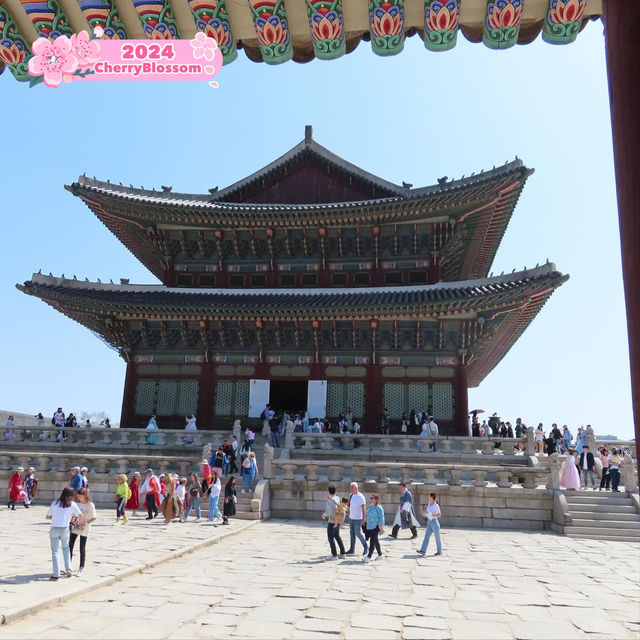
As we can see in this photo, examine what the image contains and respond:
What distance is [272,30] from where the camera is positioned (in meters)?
4.29

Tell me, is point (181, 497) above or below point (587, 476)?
below

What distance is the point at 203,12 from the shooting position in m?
4.18

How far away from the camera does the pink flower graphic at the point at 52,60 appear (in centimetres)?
422

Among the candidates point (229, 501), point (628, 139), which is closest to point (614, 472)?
point (229, 501)

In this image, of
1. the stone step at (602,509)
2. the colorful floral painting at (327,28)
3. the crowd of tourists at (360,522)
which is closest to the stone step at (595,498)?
the stone step at (602,509)

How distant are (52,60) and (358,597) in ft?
27.7

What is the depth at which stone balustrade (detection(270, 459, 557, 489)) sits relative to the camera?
17.4 metres

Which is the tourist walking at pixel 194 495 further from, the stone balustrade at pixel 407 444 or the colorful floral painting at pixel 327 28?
the colorful floral painting at pixel 327 28

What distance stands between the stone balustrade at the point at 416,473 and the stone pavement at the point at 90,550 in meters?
2.78

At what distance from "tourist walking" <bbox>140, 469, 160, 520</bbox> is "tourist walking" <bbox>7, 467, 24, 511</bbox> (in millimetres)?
4203

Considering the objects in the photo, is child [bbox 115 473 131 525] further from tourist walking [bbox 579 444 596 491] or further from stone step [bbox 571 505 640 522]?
tourist walking [bbox 579 444 596 491]

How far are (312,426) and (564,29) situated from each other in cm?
2117

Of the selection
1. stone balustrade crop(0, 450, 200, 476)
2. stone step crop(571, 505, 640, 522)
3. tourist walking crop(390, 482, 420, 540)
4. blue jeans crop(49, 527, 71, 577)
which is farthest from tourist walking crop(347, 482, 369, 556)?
stone step crop(571, 505, 640, 522)

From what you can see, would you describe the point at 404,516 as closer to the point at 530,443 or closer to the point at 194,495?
the point at 194,495
